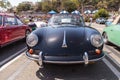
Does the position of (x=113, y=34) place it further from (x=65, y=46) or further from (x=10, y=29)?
(x=10, y=29)

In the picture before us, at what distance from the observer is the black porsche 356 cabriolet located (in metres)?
4.94

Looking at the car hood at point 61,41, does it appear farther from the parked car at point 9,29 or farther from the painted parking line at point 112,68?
the parked car at point 9,29

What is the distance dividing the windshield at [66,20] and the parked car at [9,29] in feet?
6.30

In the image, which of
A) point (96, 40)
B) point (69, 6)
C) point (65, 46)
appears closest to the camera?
point (65, 46)

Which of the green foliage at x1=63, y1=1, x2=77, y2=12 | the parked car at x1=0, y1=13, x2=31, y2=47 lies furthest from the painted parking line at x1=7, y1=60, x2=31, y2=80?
the green foliage at x1=63, y1=1, x2=77, y2=12

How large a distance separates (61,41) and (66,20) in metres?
1.93

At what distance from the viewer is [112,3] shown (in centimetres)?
7662

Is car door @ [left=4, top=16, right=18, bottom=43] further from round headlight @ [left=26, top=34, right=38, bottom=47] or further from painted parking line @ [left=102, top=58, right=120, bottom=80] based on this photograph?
painted parking line @ [left=102, top=58, right=120, bottom=80]

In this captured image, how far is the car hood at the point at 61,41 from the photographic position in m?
5.06

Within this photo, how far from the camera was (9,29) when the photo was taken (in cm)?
841

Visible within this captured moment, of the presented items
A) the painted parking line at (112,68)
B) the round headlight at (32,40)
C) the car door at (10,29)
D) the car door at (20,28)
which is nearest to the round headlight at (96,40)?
the painted parking line at (112,68)

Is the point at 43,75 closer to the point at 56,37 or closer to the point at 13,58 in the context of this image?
the point at 56,37

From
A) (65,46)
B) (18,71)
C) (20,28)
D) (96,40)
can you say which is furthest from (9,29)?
(96,40)

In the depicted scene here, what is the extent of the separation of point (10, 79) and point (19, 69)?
33.2 inches
